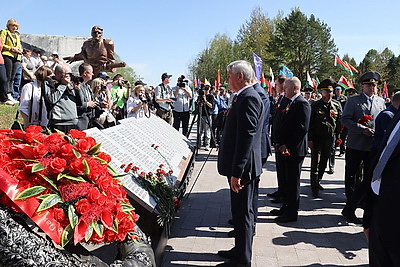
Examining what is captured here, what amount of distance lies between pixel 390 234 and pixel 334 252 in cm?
224

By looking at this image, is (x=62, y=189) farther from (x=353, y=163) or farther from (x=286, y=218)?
(x=353, y=163)

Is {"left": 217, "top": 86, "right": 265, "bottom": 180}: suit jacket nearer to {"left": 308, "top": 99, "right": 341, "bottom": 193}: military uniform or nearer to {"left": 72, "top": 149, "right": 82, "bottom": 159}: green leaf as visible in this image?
{"left": 72, "top": 149, "right": 82, "bottom": 159}: green leaf

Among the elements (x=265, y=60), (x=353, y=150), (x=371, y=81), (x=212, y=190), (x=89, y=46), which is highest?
(x=265, y=60)

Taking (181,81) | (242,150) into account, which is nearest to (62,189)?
(242,150)

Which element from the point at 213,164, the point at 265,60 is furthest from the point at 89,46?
the point at 265,60

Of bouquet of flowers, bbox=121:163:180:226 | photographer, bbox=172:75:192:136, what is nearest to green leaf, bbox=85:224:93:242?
bouquet of flowers, bbox=121:163:180:226

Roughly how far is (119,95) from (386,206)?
23.3 feet

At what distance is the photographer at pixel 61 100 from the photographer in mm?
4281

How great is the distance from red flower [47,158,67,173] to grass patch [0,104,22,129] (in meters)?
5.59

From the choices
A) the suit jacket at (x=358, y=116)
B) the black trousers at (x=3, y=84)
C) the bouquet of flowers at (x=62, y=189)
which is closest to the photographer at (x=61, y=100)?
the bouquet of flowers at (x=62, y=189)

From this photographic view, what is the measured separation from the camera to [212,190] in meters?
6.04

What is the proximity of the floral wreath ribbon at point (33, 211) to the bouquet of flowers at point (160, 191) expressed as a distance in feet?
4.54

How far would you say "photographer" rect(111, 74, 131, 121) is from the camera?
26.3 ft

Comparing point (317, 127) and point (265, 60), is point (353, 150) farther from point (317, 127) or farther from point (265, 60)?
point (265, 60)
